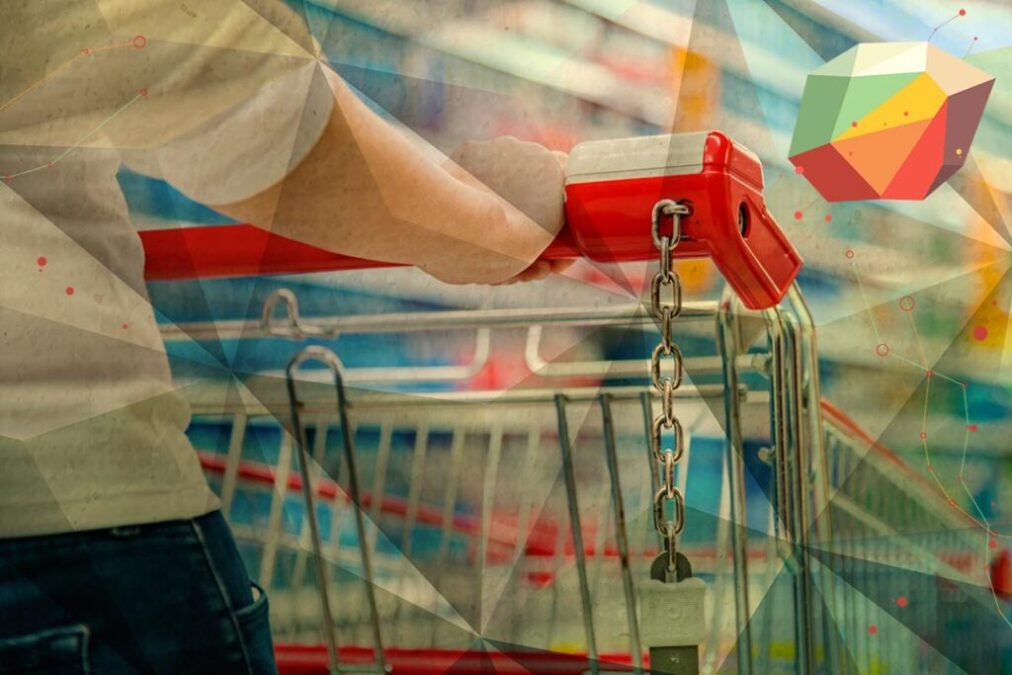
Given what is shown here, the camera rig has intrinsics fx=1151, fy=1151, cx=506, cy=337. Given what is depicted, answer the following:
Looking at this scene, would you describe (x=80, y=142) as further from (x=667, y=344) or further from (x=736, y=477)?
(x=736, y=477)

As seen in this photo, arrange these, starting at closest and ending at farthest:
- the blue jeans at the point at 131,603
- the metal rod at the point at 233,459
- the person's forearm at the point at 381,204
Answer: the person's forearm at the point at 381,204
the blue jeans at the point at 131,603
the metal rod at the point at 233,459

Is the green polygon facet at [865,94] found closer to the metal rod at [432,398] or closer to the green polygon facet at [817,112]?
the green polygon facet at [817,112]

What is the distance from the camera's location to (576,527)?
166 cm

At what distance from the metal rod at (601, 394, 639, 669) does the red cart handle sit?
1.86 ft

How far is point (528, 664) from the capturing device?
173 centimetres

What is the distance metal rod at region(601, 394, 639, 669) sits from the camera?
163cm

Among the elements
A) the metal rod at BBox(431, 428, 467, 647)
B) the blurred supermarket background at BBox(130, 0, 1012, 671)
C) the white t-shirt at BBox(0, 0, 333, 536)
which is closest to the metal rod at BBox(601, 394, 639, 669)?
the blurred supermarket background at BBox(130, 0, 1012, 671)

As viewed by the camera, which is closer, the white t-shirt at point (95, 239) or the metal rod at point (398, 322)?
the white t-shirt at point (95, 239)

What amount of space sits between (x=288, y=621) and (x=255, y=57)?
1153mm

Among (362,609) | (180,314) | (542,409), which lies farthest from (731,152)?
(362,609)

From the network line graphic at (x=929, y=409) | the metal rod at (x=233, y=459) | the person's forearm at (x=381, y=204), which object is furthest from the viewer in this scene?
the metal rod at (x=233, y=459)

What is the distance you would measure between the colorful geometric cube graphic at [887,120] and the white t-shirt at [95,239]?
27.5 inches

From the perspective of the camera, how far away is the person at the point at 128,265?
92 cm

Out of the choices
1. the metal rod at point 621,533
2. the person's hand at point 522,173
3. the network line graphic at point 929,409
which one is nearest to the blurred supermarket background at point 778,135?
the network line graphic at point 929,409
